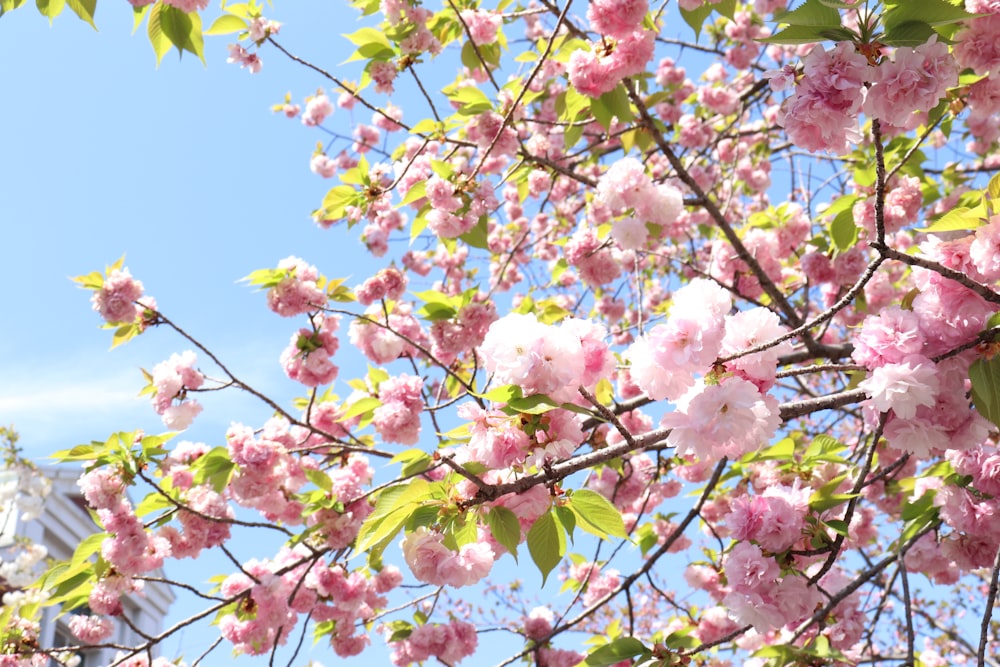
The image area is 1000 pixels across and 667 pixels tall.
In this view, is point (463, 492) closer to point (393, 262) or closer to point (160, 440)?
point (160, 440)

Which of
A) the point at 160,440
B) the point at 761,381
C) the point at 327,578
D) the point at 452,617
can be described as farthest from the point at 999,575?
the point at 160,440

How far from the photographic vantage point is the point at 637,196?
271cm

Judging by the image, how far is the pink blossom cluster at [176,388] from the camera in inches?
128

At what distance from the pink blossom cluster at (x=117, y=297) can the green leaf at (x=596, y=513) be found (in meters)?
2.50

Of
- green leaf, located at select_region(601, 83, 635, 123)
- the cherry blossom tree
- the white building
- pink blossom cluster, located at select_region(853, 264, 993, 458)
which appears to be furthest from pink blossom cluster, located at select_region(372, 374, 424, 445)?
the white building

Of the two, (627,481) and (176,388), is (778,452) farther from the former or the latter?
(176,388)

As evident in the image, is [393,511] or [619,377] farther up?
[619,377]

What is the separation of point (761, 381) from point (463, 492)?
677 millimetres

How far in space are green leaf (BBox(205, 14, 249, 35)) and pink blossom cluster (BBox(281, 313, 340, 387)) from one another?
53.4 inches

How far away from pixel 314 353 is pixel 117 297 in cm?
90

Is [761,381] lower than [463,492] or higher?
higher

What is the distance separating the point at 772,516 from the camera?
1771 millimetres

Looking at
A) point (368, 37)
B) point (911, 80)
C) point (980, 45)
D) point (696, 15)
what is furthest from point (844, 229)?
point (368, 37)

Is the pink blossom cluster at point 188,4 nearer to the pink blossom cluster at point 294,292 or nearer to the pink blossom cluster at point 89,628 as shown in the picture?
the pink blossom cluster at point 294,292
